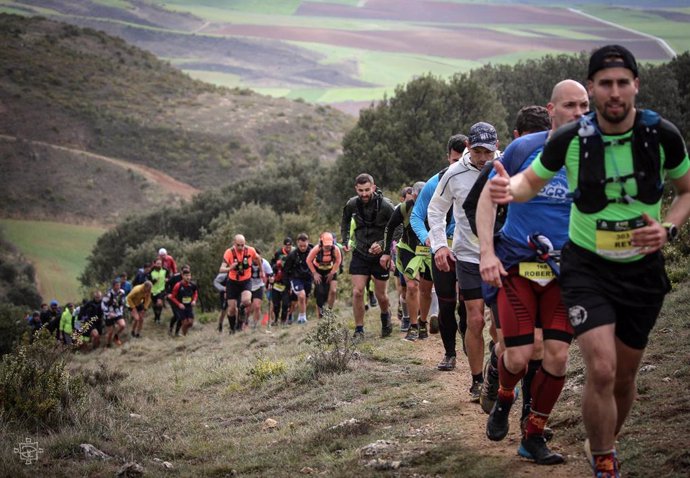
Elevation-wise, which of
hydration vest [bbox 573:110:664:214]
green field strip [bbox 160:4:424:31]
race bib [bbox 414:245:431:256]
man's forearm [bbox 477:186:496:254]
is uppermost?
green field strip [bbox 160:4:424:31]

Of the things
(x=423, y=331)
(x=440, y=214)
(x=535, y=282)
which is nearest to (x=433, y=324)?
(x=423, y=331)

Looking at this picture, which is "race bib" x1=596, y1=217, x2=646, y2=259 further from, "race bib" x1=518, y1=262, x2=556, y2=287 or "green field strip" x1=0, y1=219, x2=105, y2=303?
"green field strip" x1=0, y1=219, x2=105, y2=303

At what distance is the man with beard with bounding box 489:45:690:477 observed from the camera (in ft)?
17.2

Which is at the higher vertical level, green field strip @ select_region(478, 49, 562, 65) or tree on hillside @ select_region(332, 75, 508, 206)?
green field strip @ select_region(478, 49, 562, 65)

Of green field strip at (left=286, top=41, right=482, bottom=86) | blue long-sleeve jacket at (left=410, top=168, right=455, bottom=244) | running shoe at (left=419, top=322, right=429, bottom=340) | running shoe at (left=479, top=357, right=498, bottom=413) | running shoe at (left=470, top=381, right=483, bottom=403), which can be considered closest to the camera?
running shoe at (left=479, top=357, right=498, bottom=413)

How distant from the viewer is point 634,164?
5.25m

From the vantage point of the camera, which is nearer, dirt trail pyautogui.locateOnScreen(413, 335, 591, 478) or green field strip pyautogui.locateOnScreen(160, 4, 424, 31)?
dirt trail pyautogui.locateOnScreen(413, 335, 591, 478)

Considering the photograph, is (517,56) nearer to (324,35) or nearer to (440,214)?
(324,35)

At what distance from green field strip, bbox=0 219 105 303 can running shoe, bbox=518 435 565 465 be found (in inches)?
1971

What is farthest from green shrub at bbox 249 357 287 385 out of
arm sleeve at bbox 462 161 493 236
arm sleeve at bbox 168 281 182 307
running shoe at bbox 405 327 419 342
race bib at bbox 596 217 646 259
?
arm sleeve at bbox 168 281 182 307

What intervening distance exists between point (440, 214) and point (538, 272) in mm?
2884

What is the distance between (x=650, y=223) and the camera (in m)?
5.22

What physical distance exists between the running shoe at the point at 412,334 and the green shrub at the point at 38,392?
5.12 metres

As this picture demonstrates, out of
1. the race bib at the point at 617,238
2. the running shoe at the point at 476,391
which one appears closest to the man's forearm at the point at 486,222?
the race bib at the point at 617,238
